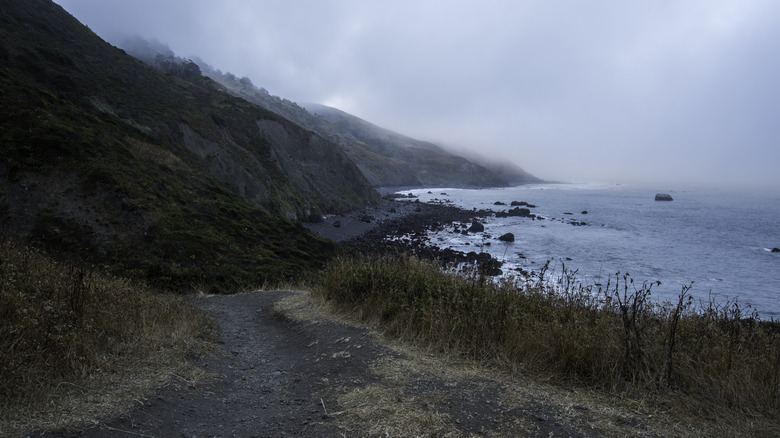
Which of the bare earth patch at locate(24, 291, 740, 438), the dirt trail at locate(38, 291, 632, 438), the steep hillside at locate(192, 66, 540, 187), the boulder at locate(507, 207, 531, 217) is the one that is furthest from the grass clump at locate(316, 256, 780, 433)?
the steep hillside at locate(192, 66, 540, 187)

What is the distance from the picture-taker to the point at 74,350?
3.94 metres

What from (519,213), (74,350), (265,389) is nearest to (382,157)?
(519,213)

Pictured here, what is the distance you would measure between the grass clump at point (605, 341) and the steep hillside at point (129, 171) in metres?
11.8

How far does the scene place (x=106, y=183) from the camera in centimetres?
1795

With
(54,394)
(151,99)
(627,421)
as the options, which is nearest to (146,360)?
(54,394)

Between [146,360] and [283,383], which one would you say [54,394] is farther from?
[283,383]

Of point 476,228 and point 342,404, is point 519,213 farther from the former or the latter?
point 342,404

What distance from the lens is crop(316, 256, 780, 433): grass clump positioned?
367 centimetres

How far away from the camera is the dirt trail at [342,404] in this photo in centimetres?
335

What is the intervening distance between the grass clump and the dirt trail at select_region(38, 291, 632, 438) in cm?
69

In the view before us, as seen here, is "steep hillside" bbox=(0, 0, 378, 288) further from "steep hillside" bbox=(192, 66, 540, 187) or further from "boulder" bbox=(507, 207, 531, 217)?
"steep hillside" bbox=(192, 66, 540, 187)

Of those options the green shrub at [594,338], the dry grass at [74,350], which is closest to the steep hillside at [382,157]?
the green shrub at [594,338]

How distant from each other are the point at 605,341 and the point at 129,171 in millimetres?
22961

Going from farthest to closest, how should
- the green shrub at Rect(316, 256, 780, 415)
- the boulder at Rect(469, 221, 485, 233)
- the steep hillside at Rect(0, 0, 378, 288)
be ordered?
the boulder at Rect(469, 221, 485, 233) < the steep hillside at Rect(0, 0, 378, 288) < the green shrub at Rect(316, 256, 780, 415)
